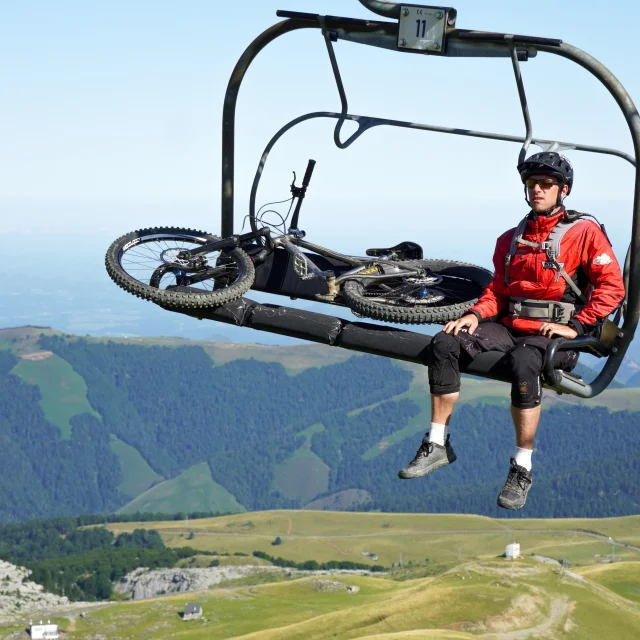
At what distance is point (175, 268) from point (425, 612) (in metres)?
173

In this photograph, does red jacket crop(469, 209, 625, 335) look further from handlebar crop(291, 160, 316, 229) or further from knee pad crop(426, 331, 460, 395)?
handlebar crop(291, 160, 316, 229)

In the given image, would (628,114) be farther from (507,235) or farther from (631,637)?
(631,637)

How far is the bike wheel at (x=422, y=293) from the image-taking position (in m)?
18.0

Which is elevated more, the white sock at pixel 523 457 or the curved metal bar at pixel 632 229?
the curved metal bar at pixel 632 229

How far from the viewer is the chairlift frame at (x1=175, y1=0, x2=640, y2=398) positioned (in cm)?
1466

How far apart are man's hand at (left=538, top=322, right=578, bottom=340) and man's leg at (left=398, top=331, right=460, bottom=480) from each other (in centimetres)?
125

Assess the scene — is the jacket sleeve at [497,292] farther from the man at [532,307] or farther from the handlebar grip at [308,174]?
the handlebar grip at [308,174]

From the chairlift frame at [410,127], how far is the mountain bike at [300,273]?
562mm

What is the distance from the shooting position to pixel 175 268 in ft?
65.8

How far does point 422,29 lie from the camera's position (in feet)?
51.9

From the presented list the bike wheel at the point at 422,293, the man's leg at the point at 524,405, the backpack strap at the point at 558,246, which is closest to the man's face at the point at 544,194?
the backpack strap at the point at 558,246

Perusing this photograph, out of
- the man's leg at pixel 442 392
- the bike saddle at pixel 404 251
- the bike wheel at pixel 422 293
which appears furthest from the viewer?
the bike saddle at pixel 404 251

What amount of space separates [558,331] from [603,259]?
116 centimetres

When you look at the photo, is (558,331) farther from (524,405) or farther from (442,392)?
(442,392)
